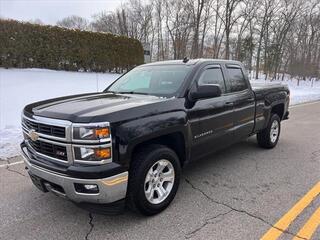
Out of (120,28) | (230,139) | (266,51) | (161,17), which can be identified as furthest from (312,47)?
(230,139)

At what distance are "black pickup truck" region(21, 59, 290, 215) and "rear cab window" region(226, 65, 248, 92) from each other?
0.10m

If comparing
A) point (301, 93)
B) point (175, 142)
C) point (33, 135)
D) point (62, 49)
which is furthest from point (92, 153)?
point (301, 93)

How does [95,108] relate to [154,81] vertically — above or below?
below

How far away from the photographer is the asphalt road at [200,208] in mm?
3252

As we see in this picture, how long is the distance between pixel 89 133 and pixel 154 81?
187 centimetres

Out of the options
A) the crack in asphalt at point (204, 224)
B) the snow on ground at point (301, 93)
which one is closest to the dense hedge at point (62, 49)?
the snow on ground at point (301, 93)

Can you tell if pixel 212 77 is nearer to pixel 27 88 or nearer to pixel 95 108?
pixel 95 108

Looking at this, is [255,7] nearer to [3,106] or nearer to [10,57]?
[10,57]

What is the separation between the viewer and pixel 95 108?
10.9 feet

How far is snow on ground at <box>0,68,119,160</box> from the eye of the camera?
7.64 metres

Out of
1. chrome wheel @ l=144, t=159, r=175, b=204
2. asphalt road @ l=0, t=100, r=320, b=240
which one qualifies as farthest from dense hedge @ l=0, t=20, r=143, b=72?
chrome wheel @ l=144, t=159, r=175, b=204

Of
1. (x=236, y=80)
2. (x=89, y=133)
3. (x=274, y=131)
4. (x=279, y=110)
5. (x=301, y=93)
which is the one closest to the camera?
(x=89, y=133)

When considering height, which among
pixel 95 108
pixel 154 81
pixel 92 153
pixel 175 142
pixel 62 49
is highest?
pixel 62 49

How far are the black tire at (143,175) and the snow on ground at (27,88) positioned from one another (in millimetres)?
3915
